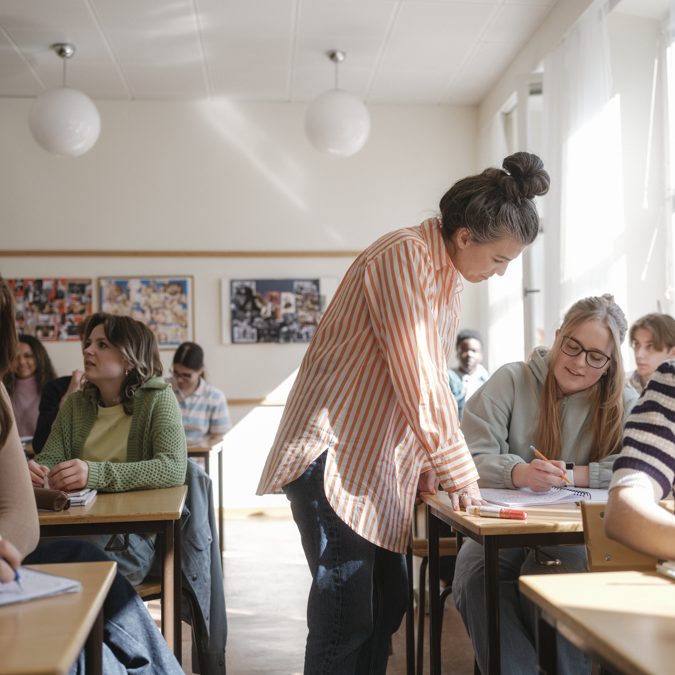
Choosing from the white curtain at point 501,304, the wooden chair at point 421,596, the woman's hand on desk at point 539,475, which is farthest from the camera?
the white curtain at point 501,304

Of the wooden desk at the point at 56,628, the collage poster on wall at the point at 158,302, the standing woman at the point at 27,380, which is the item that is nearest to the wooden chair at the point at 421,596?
the wooden desk at the point at 56,628

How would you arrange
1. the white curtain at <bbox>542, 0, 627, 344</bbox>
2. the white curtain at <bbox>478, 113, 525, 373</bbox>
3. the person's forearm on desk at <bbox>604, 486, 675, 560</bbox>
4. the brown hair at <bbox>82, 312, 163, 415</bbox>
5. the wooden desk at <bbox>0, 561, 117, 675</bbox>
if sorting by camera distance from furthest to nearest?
the white curtain at <bbox>478, 113, 525, 373</bbox> < the white curtain at <bbox>542, 0, 627, 344</bbox> < the brown hair at <bbox>82, 312, 163, 415</bbox> < the person's forearm on desk at <bbox>604, 486, 675, 560</bbox> < the wooden desk at <bbox>0, 561, 117, 675</bbox>

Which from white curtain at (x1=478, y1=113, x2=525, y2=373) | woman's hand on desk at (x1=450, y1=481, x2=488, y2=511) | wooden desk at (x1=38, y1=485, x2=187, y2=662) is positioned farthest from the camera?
white curtain at (x1=478, y1=113, x2=525, y2=373)

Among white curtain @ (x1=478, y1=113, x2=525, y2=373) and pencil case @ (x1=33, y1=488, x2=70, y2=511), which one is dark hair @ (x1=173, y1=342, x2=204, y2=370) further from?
pencil case @ (x1=33, y1=488, x2=70, y2=511)

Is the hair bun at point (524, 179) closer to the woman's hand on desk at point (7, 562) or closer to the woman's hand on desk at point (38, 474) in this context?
the woman's hand on desk at point (7, 562)

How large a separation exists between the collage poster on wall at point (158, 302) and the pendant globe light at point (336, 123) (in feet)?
5.41

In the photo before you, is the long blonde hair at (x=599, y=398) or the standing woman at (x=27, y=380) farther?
the standing woman at (x=27, y=380)

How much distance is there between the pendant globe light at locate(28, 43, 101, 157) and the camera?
13.7ft

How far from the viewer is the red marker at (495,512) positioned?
5.20ft

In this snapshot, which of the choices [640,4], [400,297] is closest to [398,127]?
[640,4]

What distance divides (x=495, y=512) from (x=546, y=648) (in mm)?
577

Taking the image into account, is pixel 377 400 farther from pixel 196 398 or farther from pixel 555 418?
pixel 196 398

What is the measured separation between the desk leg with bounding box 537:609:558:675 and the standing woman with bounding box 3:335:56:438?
13.4ft

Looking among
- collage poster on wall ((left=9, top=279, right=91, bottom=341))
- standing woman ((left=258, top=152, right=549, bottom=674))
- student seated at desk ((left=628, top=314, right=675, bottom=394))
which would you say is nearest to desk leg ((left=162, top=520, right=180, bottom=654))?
standing woman ((left=258, top=152, right=549, bottom=674))
